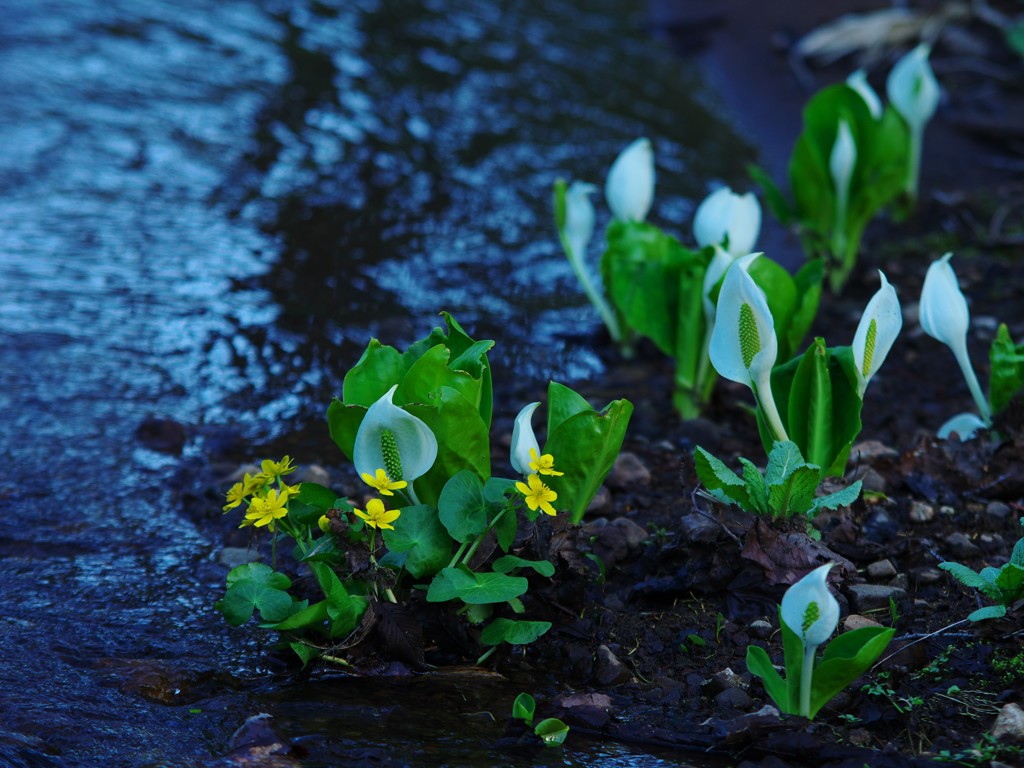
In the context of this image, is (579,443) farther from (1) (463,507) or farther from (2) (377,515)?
(2) (377,515)

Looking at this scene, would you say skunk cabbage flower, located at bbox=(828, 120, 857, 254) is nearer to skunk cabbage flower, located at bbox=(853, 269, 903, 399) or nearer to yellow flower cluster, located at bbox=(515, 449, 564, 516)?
skunk cabbage flower, located at bbox=(853, 269, 903, 399)

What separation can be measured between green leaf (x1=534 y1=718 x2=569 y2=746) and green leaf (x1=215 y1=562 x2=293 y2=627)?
474 mm

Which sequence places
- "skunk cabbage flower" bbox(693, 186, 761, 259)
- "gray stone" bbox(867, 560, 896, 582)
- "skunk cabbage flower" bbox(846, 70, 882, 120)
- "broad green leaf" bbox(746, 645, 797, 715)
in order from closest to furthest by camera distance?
"broad green leaf" bbox(746, 645, 797, 715), "gray stone" bbox(867, 560, 896, 582), "skunk cabbage flower" bbox(693, 186, 761, 259), "skunk cabbage flower" bbox(846, 70, 882, 120)

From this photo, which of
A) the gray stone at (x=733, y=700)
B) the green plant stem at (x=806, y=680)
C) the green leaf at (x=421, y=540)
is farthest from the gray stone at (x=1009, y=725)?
the green leaf at (x=421, y=540)

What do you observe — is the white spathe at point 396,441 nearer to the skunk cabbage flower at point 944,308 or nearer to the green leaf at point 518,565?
the green leaf at point 518,565

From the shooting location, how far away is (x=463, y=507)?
195cm

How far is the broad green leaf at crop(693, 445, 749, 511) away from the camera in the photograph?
2.04 m

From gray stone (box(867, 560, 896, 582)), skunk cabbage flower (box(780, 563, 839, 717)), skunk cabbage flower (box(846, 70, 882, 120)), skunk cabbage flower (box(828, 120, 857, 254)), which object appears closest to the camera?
skunk cabbage flower (box(780, 563, 839, 717))

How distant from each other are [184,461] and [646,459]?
118 cm

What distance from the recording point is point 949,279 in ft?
7.99

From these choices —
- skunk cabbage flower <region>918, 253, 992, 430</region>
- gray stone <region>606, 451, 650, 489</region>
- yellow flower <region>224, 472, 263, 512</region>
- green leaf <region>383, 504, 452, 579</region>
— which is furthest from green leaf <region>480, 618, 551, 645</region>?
skunk cabbage flower <region>918, 253, 992, 430</region>

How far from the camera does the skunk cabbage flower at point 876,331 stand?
81.4 inches

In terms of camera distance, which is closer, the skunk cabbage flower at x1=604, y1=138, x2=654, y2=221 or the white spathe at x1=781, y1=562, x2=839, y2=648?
the white spathe at x1=781, y1=562, x2=839, y2=648

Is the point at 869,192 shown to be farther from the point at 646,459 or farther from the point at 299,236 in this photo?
the point at 299,236
